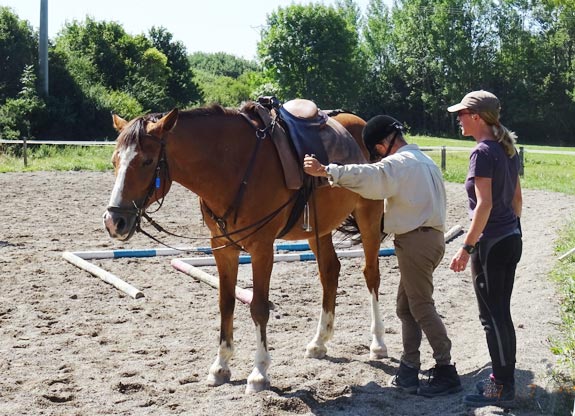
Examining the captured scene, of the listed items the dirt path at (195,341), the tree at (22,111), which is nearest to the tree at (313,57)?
the tree at (22,111)

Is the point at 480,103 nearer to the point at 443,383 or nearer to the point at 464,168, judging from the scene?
the point at 443,383

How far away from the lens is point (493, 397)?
4.11 meters

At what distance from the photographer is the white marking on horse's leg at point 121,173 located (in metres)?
4.23

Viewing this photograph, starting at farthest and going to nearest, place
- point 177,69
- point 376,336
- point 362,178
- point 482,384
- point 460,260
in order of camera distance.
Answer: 1. point 177,69
2. point 376,336
3. point 482,384
4. point 362,178
5. point 460,260

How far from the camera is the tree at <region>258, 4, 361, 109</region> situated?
5331cm

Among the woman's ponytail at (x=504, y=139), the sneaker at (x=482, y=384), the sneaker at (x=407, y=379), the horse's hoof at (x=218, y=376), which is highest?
the woman's ponytail at (x=504, y=139)

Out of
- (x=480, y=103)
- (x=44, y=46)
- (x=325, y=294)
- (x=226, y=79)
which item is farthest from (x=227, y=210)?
(x=226, y=79)

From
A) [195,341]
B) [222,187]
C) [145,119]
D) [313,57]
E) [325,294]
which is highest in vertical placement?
[313,57]

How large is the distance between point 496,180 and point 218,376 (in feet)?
7.64

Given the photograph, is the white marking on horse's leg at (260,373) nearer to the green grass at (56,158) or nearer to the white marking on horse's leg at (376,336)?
the white marking on horse's leg at (376,336)

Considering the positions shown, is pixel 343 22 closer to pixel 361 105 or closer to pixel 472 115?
pixel 361 105

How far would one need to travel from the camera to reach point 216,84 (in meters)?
55.4

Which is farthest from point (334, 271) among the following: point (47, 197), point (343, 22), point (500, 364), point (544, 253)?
point (343, 22)

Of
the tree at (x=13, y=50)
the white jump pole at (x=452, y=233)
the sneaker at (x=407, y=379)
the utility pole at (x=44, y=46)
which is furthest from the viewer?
the tree at (x=13, y=50)
